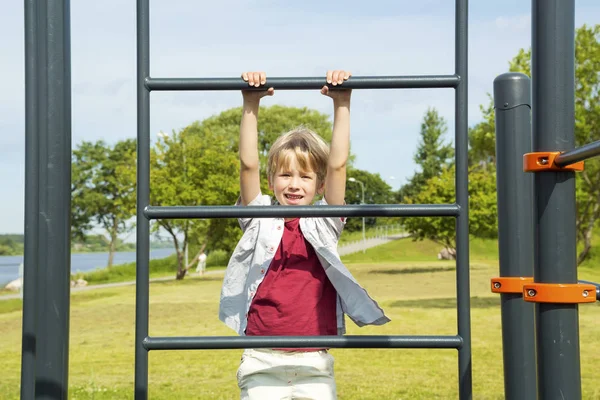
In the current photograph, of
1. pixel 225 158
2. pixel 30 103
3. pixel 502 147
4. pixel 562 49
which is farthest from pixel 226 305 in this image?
pixel 225 158

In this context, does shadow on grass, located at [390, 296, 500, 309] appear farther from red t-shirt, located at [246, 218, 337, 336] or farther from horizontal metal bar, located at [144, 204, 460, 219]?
horizontal metal bar, located at [144, 204, 460, 219]

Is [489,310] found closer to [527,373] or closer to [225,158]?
[225,158]

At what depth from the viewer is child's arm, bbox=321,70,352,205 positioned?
2.03 metres

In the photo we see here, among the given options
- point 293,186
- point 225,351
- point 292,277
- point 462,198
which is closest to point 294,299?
point 292,277

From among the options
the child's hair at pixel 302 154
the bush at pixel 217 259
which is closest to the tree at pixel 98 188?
the bush at pixel 217 259

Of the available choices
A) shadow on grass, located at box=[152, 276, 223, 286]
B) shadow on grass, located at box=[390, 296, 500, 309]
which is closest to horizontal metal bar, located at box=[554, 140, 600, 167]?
shadow on grass, located at box=[390, 296, 500, 309]

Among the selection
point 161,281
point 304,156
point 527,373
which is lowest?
point 161,281

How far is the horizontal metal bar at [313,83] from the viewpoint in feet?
6.30

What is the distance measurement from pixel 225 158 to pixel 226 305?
18.9m

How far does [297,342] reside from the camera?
188 cm

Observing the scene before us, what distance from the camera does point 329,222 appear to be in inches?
86.0

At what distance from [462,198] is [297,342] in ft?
1.86

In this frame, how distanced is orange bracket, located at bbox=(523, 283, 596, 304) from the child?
0.65 m

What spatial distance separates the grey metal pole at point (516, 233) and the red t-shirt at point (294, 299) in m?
0.52
